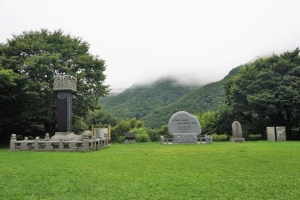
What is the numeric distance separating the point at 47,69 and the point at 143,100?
30571 millimetres

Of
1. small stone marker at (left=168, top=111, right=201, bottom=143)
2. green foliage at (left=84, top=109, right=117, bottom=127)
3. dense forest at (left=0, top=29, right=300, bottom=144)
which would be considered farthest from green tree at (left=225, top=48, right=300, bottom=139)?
green foliage at (left=84, top=109, right=117, bottom=127)

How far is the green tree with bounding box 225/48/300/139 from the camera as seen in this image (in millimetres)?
24812

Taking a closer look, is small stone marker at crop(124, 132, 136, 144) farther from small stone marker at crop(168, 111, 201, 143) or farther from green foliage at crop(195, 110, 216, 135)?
green foliage at crop(195, 110, 216, 135)

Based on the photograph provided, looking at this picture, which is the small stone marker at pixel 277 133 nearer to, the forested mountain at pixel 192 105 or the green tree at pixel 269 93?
the green tree at pixel 269 93

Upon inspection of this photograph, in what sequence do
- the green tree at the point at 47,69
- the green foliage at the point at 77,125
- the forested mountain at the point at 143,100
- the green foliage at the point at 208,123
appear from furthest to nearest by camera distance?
the forested mountain at the point at 143,100 → the green foliage at the point at 208,123 → the green foliage at the point at 77,125 → the green tree at the point at 47,69

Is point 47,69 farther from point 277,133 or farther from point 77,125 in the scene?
point 277,133

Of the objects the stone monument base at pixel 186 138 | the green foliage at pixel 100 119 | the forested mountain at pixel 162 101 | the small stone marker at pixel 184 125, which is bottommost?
the stone monument base at pixel 186 138

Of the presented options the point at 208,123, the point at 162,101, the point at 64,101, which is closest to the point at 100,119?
the point at 162,101

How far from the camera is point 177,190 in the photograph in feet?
19.1

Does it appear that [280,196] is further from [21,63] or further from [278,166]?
[21,63]

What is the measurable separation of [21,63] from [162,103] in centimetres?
2934

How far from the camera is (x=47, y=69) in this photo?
2147cm

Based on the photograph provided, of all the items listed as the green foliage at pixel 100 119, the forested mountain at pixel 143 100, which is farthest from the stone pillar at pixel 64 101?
the forested mountain at pixel 143 100

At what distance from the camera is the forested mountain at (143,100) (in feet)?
160
